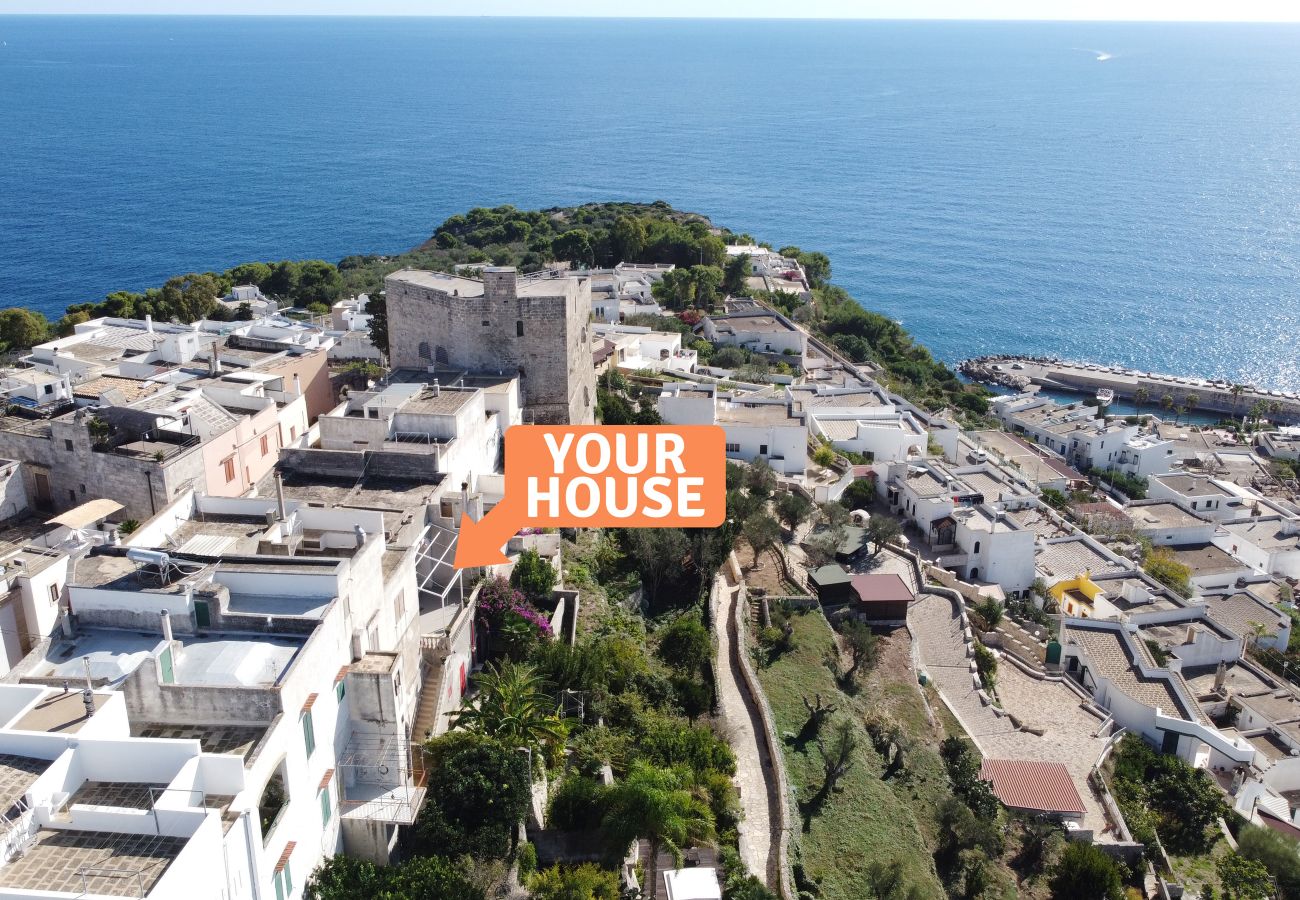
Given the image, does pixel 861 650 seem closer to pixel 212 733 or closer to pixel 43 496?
pixel 212 733

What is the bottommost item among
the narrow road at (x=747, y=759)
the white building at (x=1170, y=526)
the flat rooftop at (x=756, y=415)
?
the white building at (x=1170, y=526)

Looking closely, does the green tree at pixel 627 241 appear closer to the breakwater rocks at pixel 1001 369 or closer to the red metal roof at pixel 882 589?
the breakwater rocks at pixel 1001 369

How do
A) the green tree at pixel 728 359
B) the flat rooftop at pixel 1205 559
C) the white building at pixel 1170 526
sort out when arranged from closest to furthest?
the flat rooftop at pixel 1205 559 < the white building at pixel 1170 526 < the green tree at pixel 728 359

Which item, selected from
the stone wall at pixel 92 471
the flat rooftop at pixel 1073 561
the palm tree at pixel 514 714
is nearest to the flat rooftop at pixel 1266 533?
the flat rooftop at pixel 1073 561

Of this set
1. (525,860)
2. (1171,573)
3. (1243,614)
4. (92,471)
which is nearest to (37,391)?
(92,471)

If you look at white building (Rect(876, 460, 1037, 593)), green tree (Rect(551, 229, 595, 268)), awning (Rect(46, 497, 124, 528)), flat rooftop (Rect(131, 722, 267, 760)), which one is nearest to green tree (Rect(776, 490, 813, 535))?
white building (Rect(876, 460, 1037, 593))

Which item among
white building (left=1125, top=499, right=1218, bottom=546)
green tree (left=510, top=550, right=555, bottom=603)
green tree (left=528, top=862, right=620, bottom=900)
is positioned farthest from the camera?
white building (left=1125, top=499, right=1218, bottom=546)

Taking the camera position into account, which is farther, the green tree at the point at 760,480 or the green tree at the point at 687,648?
the green tree at the point at 760,480

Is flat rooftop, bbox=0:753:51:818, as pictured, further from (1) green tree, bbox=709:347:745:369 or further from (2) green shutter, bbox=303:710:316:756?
(1) green tree, bbox=709:347:745:369
